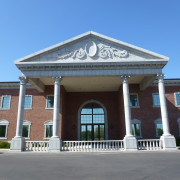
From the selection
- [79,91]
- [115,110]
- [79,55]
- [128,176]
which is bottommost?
[128,176]

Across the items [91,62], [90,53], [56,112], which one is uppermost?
[90,53]

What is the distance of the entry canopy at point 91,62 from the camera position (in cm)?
2170

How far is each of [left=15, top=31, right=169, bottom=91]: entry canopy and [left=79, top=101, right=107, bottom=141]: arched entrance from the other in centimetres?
970

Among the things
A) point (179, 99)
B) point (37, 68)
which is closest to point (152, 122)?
point (179, 99)

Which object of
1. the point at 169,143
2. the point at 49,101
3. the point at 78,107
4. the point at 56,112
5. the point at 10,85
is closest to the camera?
the point at 169,143

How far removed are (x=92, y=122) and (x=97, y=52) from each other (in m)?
12.2

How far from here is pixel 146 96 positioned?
28781 mm

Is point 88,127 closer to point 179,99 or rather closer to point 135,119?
point 135,119

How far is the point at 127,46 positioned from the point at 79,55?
5494mm

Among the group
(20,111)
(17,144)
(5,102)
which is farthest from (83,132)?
(5,102)

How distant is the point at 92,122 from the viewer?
30.4 m

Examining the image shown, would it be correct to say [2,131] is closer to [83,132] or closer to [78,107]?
[78,107]

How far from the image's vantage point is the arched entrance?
2980 centimetres

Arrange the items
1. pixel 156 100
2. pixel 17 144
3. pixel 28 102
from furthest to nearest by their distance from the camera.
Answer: pixel 28 102 → pixel 156 100 → pixel 17 144
